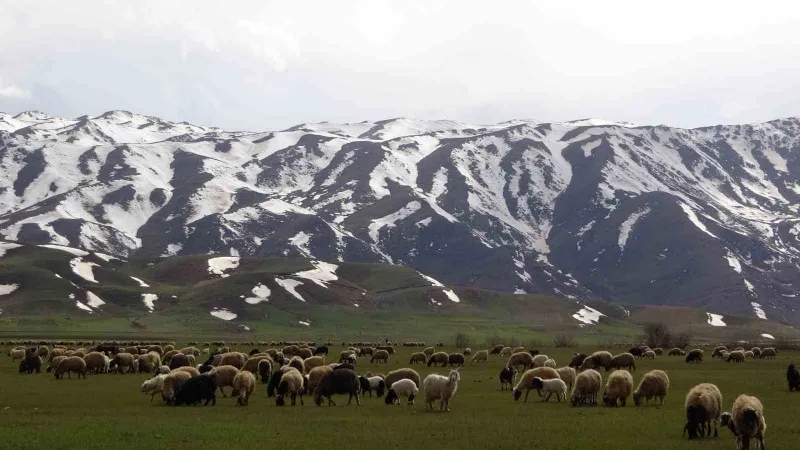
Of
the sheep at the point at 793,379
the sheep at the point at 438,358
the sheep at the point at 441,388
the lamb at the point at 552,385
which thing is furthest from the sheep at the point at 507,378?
the sheep at the point at 438,358

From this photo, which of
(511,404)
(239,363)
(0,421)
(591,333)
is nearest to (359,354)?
(239,363)

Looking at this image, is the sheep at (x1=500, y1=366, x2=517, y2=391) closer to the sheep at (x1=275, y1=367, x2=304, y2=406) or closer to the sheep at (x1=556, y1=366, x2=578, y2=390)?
the sheep at (x1=556, y1=366, x2=578, y2=390)

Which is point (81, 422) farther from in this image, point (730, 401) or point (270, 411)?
point (730, 401)

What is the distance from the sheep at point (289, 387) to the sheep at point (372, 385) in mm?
4636

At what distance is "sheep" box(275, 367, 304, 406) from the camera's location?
38.7 meters

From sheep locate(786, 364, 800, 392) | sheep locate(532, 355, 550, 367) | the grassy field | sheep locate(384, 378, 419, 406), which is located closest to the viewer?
the grassy field

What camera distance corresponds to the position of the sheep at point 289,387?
38.7 meters

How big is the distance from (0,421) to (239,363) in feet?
76.0

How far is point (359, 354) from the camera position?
300ft

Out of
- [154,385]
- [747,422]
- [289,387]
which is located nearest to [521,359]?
[289,387]

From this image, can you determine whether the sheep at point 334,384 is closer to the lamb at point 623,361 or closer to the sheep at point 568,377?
the sheep at point 568,377

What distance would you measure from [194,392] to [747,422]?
2436 centimetres

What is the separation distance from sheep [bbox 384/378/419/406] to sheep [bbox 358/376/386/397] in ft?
11.2

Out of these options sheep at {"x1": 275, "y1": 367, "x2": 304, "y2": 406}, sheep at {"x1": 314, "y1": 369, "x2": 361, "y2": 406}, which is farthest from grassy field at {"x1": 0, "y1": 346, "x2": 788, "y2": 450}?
sheep at {"x1": 275, "y1": 367, "x2": 304, "y2": 406}
